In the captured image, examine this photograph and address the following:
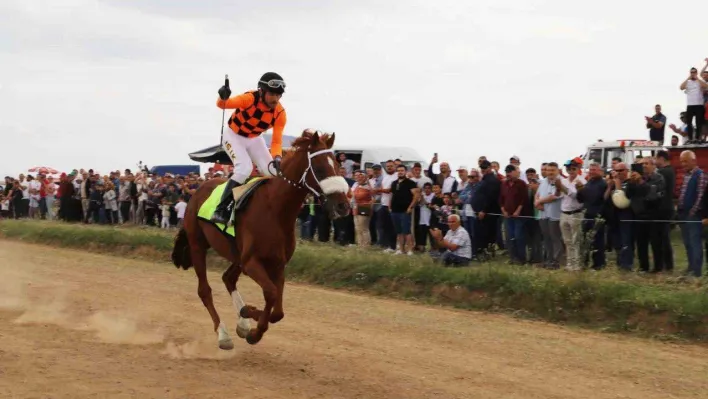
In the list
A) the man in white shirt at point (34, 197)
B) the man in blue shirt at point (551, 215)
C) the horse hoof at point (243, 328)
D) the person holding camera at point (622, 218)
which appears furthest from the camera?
the man in white shirt at point (34, 197)

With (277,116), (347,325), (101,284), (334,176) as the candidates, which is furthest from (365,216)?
(334,176)

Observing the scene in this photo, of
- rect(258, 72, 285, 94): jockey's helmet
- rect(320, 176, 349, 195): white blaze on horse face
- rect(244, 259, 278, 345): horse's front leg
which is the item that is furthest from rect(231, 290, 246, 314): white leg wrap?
rect(258, 72, 285, 94): jockey's helmet

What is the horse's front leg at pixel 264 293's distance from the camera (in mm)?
9266

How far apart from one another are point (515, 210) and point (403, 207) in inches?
109

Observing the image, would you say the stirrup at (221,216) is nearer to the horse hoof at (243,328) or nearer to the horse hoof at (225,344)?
the horse hoof at (243,328)

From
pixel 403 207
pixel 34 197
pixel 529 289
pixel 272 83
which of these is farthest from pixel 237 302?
pixel 34 197

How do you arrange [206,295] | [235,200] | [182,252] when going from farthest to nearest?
[182,252], [206,295], [235,200]

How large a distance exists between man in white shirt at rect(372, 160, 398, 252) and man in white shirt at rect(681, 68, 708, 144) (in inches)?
253

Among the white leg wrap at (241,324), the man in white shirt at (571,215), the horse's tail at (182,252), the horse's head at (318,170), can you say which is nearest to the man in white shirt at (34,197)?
the horse's tail at (182,252)

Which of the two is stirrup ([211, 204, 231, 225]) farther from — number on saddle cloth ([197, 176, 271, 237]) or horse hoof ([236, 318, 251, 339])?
horse hoof ([236, 318, 251, 339])

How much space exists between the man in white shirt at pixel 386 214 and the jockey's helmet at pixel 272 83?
8753 millimetres

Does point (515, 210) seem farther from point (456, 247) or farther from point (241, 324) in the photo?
point (241, 324)

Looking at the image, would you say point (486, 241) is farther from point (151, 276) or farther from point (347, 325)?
point (151, 276)

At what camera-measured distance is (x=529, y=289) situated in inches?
542
